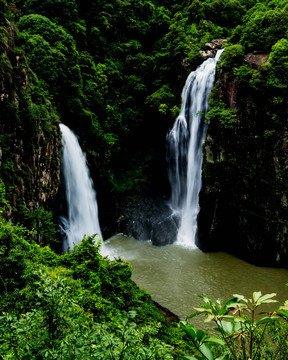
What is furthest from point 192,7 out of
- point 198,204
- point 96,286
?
point 96,286

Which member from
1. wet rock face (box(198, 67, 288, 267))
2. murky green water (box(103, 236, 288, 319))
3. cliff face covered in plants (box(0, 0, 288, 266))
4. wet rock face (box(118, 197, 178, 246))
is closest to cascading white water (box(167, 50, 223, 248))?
wet rock face (box(118, 197, 178, 246))

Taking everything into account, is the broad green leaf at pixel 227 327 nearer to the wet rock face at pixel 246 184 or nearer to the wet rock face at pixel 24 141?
the wet rock face at pixel 24 141

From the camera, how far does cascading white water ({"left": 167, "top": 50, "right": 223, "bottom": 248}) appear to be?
49.6ft

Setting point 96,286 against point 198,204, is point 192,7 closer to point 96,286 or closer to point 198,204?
point 198,204

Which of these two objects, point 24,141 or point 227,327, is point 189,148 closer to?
point 24,141

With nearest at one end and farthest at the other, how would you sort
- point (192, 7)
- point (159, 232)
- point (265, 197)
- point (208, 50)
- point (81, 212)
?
1. point (265, 197)
2. point (81, 212)
3. point (159, 232)
4. point (208, 50)
5. point (192, 7)

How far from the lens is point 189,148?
15.9 m

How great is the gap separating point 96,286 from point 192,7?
Result: 69.9 feet

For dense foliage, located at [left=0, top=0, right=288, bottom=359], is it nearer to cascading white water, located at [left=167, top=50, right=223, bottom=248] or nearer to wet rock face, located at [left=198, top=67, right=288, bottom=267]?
wet rock face, located at [left=198, top=67, right=288, bottom=267]

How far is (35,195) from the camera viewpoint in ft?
32.6

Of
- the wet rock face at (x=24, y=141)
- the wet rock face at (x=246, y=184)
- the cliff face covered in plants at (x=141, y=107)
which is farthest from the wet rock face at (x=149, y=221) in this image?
the wet rock face at (x=24, y=141)

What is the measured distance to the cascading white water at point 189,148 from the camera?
15.1 metres

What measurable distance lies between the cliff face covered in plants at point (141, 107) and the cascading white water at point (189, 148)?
89cm

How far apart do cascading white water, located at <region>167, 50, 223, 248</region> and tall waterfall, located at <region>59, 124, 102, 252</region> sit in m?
5.05
